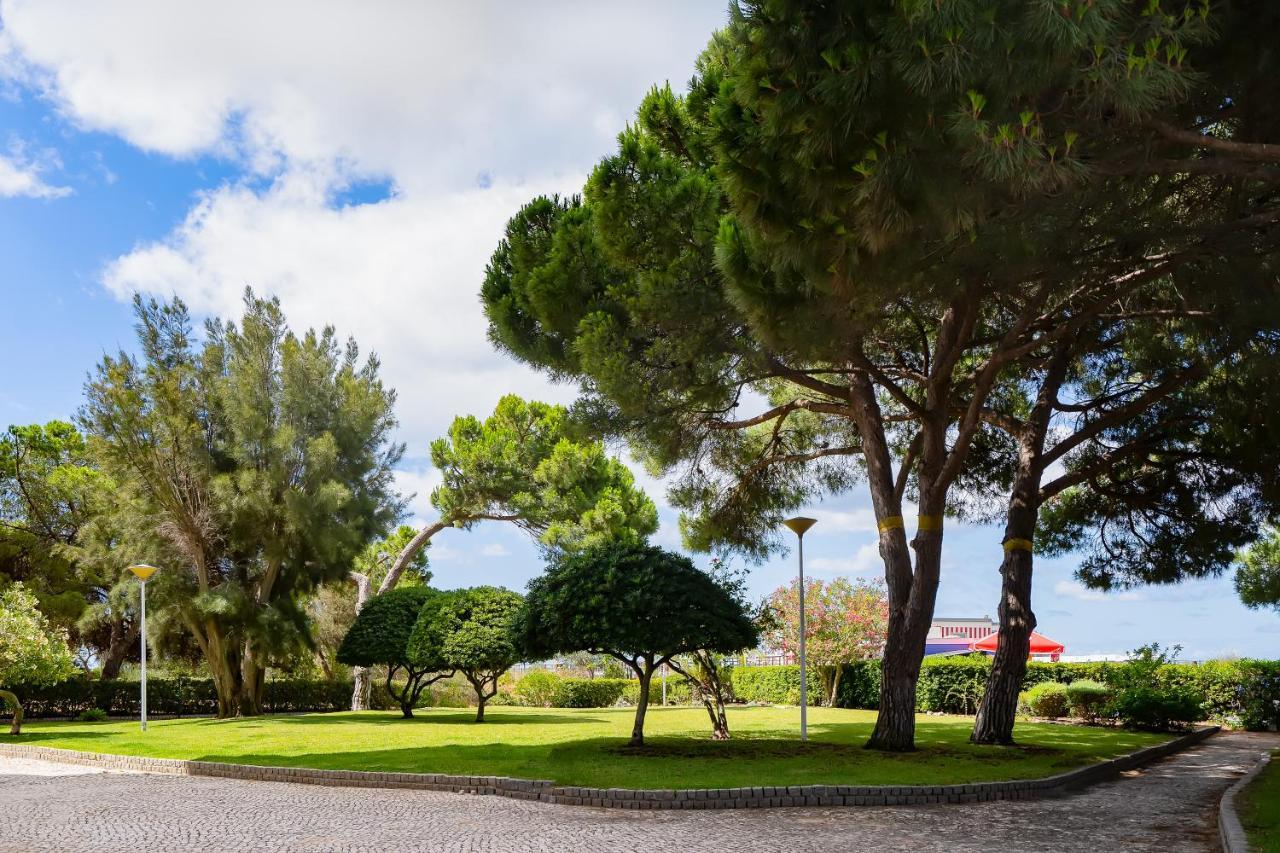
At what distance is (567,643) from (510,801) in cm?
337

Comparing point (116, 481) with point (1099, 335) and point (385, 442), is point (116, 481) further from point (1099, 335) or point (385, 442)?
point (1099, 335)

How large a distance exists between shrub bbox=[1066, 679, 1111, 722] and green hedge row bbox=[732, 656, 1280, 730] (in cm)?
71

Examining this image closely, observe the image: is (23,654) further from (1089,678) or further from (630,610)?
(1089,678)

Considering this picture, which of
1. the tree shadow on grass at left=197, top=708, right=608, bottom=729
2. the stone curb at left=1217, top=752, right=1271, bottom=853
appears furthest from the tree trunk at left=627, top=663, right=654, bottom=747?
the stone curb at left=1217, top=752, right=1271, bottom=853

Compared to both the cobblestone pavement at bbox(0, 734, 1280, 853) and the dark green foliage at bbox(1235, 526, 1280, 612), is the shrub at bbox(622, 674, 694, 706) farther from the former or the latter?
the cobblestone pavement at bbox(0, 734, 1280, 853)

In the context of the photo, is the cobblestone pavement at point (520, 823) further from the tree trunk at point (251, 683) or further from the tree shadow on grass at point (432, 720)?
the tree trunk at point (251, 683)

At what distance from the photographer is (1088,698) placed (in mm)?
21109

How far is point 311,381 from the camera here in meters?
25.5

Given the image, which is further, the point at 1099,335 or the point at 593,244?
the point at 1099,335

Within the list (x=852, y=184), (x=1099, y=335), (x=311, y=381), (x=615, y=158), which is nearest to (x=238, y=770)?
(x=615, y=158)

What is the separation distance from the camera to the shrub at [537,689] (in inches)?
1182

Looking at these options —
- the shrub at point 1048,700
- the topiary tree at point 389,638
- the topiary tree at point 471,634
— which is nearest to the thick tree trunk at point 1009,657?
the shrub at point 1048,700

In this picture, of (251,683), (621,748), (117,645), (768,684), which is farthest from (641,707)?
(117,645)

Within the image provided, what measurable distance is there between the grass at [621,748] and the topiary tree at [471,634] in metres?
1.22
